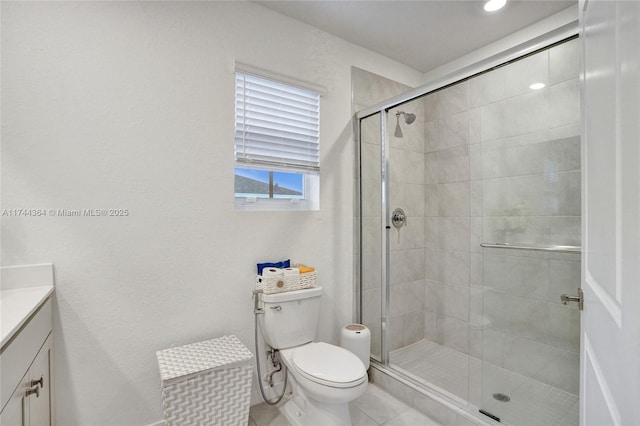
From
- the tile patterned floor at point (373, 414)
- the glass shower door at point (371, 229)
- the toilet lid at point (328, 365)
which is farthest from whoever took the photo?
the glass shower door at point (371, 229)

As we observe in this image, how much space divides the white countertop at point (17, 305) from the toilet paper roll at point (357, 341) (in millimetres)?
1640

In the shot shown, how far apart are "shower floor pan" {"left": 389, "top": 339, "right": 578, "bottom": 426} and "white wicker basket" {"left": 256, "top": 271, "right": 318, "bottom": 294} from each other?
37.1 inches

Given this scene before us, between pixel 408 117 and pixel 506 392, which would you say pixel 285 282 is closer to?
pixel 506 392

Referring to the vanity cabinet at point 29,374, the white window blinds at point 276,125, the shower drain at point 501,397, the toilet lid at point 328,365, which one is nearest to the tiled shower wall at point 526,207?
the shower drain at point 501,397

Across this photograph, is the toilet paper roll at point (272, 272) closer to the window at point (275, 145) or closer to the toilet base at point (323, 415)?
the window at point (275, 145)

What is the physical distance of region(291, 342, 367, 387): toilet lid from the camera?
152 cm

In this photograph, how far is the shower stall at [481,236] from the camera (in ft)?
5.37

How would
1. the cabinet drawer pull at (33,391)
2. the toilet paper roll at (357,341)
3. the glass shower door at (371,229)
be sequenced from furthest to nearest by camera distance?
the glass shower door at (371,229) < the toilet paper roll at (357,341) < the cabinet drawer pull at (33,391)

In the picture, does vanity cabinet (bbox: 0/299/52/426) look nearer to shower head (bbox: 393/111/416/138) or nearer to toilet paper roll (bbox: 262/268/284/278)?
toilet paper roll (bbox: 262/268/284/278)

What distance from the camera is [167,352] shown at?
160 centimetres

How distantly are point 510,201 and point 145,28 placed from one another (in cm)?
223

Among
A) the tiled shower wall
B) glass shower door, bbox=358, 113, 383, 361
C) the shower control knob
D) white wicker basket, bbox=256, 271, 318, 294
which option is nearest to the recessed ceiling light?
the tiled shower wall

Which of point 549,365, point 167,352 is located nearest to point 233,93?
point 167,352

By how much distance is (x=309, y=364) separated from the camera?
5.39ft
